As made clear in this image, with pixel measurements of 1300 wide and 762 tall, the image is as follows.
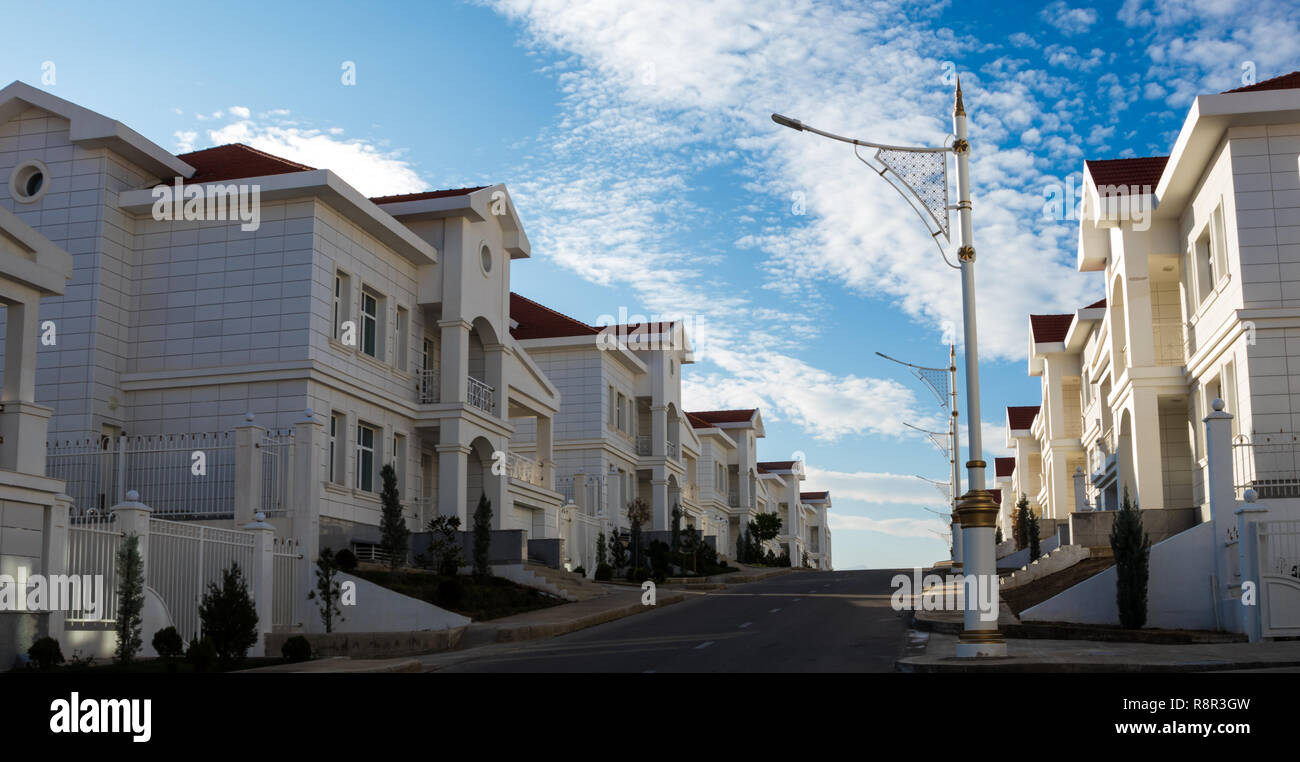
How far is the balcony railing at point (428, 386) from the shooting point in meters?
31.8

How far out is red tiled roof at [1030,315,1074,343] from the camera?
46.4m

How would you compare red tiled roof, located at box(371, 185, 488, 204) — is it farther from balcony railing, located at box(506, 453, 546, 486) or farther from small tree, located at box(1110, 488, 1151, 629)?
small tree, located at box(1110, 488, 1151, 629)

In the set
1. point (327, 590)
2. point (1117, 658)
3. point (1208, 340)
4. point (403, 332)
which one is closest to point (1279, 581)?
point (1117, 658)

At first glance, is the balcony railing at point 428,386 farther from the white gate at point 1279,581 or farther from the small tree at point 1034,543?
the white gate at point 1279,581

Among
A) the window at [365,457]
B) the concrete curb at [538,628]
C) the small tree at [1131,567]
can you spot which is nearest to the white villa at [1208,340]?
the small tree at [1131,567]

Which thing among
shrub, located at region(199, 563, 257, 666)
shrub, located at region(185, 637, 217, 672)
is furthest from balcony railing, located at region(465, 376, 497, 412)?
shrub, located at region(185, 637, 217, 672)

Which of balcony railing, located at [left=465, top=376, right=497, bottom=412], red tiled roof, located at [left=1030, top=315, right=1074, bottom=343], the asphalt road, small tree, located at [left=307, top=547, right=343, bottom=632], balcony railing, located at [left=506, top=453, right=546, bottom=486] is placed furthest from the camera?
red tiled roof, located at [left=1030, top=315, right=1074, bottom=343]

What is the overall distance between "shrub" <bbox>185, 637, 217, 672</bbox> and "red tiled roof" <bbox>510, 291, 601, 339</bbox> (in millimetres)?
31761

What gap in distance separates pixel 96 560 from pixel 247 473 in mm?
5105

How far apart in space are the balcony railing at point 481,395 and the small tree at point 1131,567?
1777 cm

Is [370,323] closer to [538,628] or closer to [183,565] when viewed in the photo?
[538,628]
